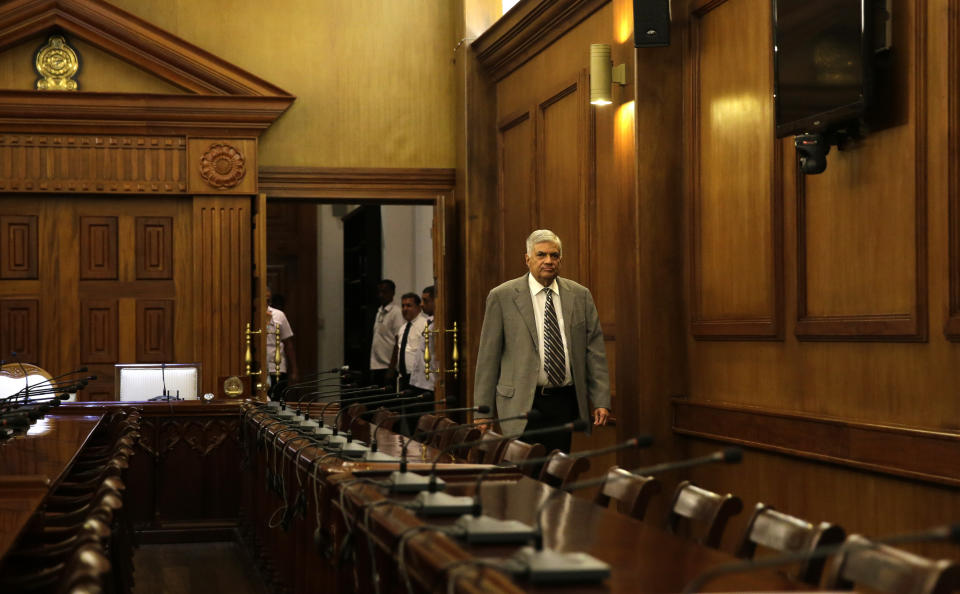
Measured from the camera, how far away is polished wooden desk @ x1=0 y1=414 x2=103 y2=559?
3.24 metres

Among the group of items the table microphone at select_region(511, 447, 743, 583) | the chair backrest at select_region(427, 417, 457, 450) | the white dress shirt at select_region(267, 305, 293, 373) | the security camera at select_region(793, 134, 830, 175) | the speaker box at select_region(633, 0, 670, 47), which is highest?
the speaker box at select_region(633, 0, 670, 47)

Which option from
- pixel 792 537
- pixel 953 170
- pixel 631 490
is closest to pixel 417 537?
pixel 792 537

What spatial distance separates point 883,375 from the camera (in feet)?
15.6

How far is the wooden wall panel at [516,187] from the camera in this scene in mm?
8891

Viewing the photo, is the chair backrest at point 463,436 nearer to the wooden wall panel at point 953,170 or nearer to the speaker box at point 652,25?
the wooden wall panel at point 953,170

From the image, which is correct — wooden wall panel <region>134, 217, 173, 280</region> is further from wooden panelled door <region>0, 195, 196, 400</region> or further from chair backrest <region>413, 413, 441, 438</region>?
chair backrest <region>413, 413, 441, 438</region>

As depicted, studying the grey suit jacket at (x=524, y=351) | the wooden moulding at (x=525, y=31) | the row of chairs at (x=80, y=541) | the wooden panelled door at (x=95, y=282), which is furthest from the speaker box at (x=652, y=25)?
the wooden panelled door at (x=95, y=282)

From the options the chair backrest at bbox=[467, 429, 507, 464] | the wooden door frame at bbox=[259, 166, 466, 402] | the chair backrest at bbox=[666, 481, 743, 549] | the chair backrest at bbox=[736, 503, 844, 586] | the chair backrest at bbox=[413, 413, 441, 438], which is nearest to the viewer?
the chair backrest at bbox=[736, 503, 844, 586]

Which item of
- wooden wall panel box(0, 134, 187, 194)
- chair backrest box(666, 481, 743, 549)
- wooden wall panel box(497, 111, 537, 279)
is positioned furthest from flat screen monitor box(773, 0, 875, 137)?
wooden wall panel box(0, 134, 187, 194)

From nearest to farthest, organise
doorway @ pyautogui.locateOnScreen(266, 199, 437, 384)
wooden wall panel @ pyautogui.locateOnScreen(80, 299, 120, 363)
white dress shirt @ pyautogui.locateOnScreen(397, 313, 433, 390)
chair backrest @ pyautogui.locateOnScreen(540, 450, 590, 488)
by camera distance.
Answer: chair backrest @ pyautogui.locateOnScreen(540, 450, 590, 488), wooden wall panel @ pyautogui.locateOnScreen(80, 299, 120, 363), white dress shirt @ pyautogui.locateOnScreen(397, 313, 433, 390), doorway @ pyautogui.locateOnScreen(266, 199, 437, 384)

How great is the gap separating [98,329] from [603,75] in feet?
15.9

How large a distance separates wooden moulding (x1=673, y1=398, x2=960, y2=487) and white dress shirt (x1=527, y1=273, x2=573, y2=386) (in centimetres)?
75

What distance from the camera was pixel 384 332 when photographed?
12.6 metres

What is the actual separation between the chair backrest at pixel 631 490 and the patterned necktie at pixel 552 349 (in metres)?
2.12
